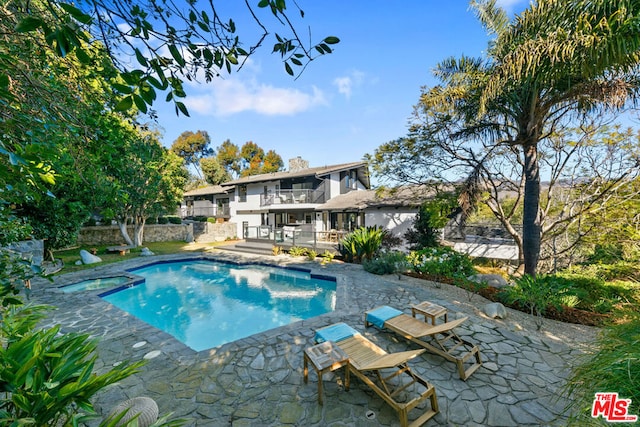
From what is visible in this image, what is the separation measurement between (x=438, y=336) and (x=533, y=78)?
25.8 ft

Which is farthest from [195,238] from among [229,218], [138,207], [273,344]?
[273,344]

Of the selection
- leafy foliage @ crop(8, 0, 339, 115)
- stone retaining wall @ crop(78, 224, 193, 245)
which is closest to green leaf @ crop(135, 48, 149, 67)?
leafy foliage @ crop(8, 0, 339, 115)

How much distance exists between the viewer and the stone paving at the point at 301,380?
3.41 meters

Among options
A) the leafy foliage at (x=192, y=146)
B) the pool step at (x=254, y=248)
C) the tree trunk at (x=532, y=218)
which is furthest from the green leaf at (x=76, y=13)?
the leafy foliage at (x=192, y=146)

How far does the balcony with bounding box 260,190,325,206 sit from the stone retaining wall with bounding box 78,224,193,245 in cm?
954

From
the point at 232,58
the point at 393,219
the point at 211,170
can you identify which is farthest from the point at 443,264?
the point at 211,170

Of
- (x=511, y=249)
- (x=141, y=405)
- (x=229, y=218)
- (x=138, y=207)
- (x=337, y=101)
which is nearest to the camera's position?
(x=141, y=405)

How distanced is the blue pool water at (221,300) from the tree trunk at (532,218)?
6938mm

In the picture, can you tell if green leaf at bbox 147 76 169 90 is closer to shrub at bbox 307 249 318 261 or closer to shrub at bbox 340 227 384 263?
shrub at bbox 340 227 384 263

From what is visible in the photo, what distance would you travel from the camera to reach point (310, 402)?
3.67 metres

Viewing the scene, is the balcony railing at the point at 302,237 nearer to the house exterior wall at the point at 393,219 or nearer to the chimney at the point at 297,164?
the house exterior wall at the point at 393,219

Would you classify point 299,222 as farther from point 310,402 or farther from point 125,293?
point 310,402

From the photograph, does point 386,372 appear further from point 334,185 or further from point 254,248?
point 334,185

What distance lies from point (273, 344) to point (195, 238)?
23.0 meters
